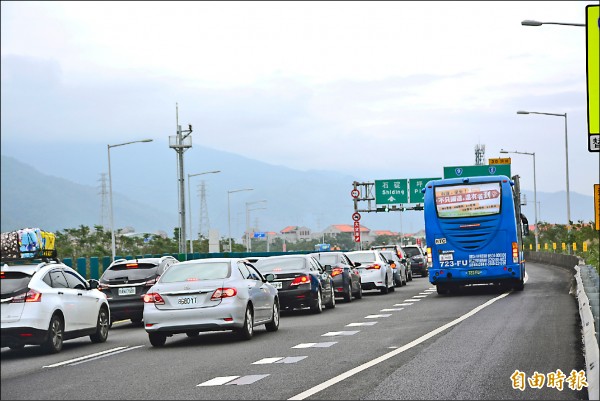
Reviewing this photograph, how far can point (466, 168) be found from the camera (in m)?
69.2

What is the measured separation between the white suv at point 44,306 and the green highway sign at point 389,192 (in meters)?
58.8

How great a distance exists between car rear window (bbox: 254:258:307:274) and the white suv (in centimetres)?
707

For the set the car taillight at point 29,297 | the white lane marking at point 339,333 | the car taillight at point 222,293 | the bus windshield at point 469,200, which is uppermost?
the bus windshield at point 469,200

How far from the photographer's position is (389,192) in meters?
78.0

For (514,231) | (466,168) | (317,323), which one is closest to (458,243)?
(514,231)

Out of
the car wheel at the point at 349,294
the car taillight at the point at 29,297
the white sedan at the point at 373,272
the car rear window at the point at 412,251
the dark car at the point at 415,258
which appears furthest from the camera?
the car rear window at the point at 412,251

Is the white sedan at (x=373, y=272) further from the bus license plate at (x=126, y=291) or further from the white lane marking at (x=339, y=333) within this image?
the white lane marking at (x=339, y=333)

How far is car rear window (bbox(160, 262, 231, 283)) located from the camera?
1841 cm

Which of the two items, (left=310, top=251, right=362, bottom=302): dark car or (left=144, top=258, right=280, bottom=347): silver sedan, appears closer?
(left=144, top=258, right=280, bottom=347): silver sedan

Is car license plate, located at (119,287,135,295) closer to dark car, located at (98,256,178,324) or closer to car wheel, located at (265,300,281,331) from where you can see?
dark car, located at (98,256,178,324)

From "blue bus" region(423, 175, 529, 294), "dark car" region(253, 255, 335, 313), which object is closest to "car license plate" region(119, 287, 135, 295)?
"dark car" region(253, 255, 335, 313)

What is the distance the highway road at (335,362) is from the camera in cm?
1150

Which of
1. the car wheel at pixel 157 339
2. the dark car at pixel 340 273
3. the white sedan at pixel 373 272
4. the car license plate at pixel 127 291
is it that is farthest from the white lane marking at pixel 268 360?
the white sedan at pixel 373 272

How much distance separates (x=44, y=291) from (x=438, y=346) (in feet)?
20.4
